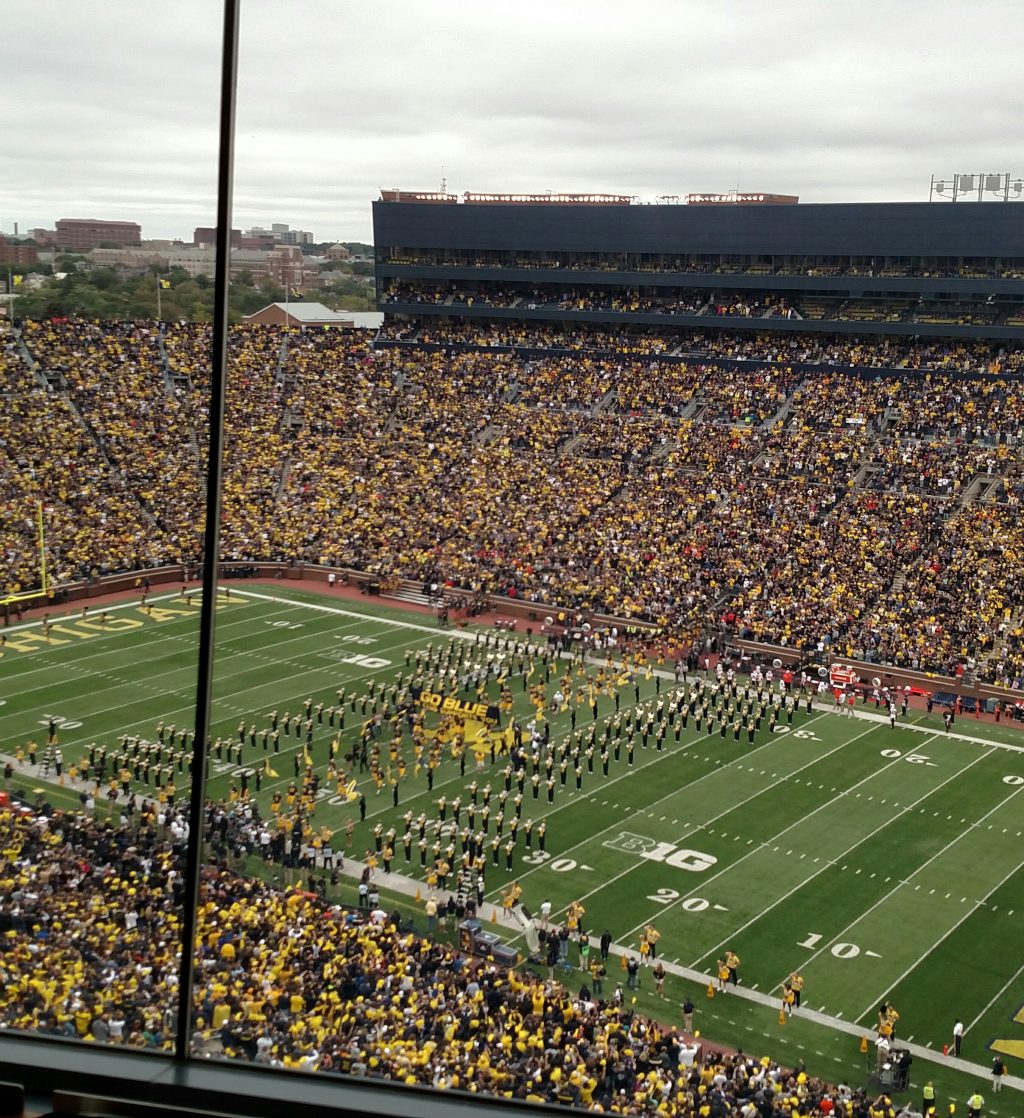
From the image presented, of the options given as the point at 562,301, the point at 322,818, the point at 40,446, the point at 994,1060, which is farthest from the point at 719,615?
the point at 562,301

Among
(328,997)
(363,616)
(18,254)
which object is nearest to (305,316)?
(363,616)

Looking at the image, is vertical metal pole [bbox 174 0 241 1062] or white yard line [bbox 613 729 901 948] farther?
white yard line [bbox 613 729 901 948]

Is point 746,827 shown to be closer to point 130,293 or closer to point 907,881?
point 907,881

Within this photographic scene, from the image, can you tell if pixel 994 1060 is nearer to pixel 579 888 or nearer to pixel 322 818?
pixel 579 888

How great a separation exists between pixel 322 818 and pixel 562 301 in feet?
62.1

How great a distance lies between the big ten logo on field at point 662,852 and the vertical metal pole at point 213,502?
793 centimetres

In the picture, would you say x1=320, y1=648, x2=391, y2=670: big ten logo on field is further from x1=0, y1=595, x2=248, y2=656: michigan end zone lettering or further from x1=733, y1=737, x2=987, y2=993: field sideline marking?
x1=733, y1=737, x2=987, y2=993: field sideline marking

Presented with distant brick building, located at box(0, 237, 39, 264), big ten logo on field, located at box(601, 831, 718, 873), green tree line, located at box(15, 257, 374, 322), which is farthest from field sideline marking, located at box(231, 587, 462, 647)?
distant brick building, located at box(0, 237, 39, 264)

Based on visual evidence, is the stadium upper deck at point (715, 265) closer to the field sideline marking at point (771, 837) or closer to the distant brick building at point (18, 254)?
the field sideline marking at point (771, 837)

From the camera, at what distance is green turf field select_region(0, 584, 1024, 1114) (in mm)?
8141

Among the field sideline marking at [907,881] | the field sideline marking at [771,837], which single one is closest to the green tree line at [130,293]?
the field sideline marking at [771,837]

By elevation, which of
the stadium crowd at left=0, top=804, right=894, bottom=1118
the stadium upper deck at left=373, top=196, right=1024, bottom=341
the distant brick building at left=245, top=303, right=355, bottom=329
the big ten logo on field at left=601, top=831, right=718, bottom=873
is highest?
the stadium upper deck at left=373, top=196, right=1024, bottom=341

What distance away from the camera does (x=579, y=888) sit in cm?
948

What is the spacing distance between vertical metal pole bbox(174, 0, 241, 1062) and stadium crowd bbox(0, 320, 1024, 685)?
10.2 meters
